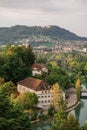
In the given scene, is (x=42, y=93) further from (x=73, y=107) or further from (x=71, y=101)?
(x=71, y=101)

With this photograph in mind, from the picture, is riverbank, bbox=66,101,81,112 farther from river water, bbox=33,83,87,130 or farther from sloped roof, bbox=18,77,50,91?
sloped roof, bbox=18,77,50,91

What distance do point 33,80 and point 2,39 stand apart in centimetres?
14780

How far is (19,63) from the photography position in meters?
45.7

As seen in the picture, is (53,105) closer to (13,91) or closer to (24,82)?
(13,91)

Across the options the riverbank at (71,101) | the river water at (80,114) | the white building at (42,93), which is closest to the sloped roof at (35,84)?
the white building at (42,93)

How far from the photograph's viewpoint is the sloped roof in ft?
131

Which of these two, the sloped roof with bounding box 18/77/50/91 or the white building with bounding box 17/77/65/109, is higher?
the sloped roof with bounding box 18/77/50/91

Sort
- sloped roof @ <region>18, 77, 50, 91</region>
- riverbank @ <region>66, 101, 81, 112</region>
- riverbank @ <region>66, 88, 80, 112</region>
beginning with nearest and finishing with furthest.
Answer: riverbank @ <region>66, 101, 81, 112</region>, riverbank @ <region>66, 88, 80, 112</region>, sloped roof @ <region>18, 77, 50, 91</region>

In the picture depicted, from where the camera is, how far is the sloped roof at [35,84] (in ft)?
131

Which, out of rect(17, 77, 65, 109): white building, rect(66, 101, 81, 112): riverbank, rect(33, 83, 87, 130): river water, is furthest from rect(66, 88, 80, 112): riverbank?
rect(17, 77, 65, 109): white building

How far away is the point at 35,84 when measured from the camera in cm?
4081

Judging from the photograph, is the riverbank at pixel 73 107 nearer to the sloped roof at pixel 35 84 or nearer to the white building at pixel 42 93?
the white building at pixel 42 93

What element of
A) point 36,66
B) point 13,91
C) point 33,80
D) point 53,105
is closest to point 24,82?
point 33,80

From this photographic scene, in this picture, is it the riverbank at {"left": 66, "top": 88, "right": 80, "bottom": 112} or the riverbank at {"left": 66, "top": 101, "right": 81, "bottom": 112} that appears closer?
the riverbank at {"left": 66, "top": 101, "right": 81, "bottom": 112}
